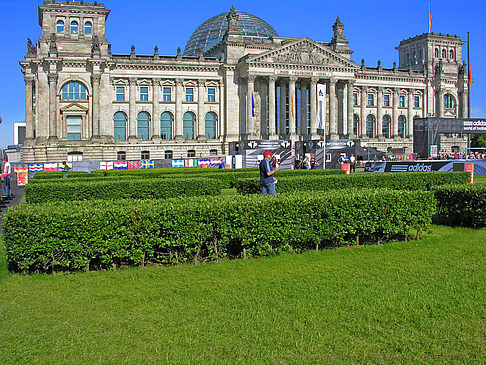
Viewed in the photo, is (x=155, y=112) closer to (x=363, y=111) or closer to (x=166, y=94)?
(x=166, y=94)

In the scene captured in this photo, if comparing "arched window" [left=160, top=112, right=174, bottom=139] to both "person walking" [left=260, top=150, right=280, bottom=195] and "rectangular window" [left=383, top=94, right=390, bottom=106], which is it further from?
"person walking" [left=260, top=150, right=280, bottom=195]

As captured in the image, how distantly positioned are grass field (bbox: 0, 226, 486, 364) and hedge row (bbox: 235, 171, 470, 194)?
9.89 m

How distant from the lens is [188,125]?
63.8 m

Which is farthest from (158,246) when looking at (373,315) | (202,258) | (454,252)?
(454,252)

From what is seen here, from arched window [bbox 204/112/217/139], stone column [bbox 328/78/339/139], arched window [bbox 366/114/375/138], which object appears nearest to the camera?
arched window [bbox 204/112/217/139]

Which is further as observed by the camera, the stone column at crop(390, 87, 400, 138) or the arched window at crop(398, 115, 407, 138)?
the arched window at crop(398, 115, 407, 138)

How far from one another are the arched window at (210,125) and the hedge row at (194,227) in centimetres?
Answer: 5272

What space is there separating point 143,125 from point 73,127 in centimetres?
911

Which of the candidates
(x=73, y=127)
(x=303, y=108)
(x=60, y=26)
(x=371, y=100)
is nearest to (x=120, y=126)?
(x=73, y=127)

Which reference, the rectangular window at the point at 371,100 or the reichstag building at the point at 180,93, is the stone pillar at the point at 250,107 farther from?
the rectangular window at the point at 371,100

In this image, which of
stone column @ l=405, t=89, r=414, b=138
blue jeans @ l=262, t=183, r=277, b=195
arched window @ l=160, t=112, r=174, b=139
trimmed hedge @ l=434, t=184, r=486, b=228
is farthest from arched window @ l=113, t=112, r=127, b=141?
trimmed hedge @ l=434, t=184, r=486, b=228

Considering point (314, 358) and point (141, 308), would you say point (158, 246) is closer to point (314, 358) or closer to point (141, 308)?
point (141, 308)

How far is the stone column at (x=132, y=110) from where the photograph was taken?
60.2 meters

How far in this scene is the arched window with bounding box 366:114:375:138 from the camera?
7427cm
